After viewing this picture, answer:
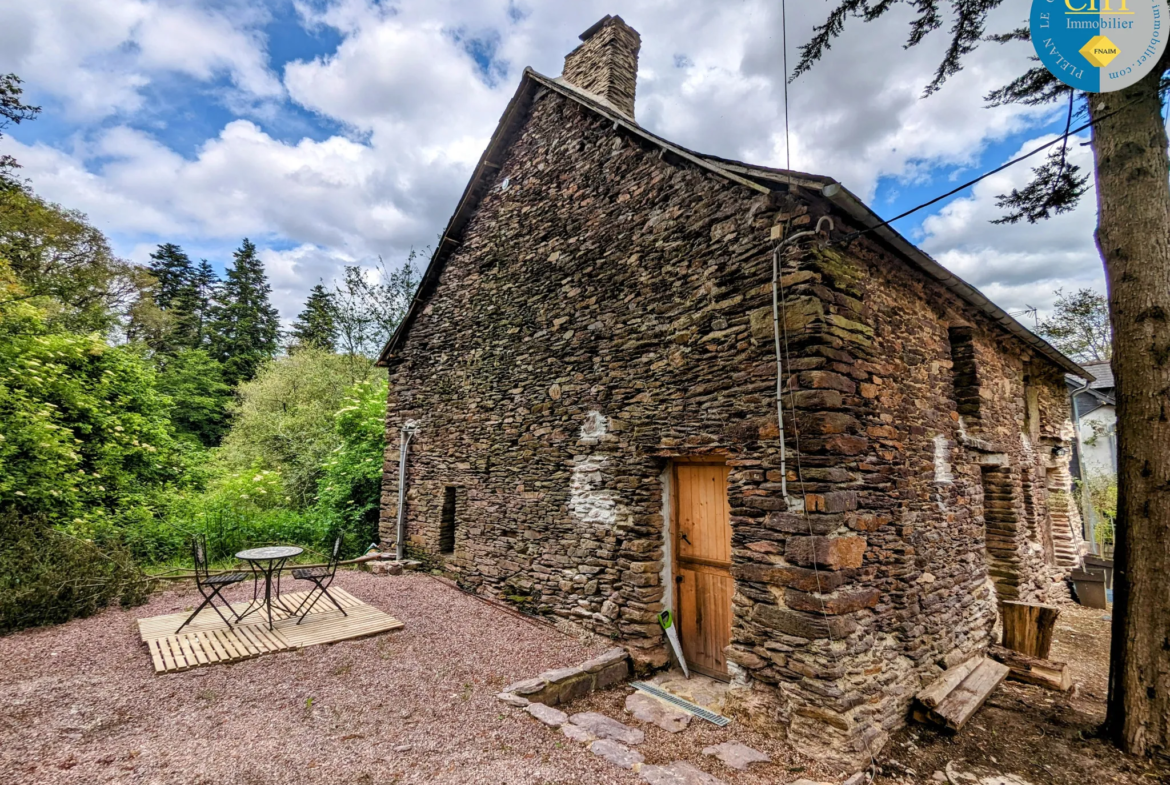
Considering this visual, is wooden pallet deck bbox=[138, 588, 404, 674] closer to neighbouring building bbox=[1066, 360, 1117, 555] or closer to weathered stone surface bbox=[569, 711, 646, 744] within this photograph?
weathered stone surface bbox=[569, 711, 646, 744]

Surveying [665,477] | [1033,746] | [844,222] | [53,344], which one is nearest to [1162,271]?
[844,222]

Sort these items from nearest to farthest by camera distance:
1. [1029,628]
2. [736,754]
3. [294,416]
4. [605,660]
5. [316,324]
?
[736,754] → [605,660] → [1029,628] → [294,416] → [316,324]

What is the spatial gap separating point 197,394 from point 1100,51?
27.8m

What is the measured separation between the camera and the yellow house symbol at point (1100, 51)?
3805 mm

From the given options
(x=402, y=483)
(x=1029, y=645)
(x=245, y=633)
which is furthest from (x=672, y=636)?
(x=402, y=483)

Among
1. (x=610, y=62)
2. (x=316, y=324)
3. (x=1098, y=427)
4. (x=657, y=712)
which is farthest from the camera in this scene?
(x=316, y=324)

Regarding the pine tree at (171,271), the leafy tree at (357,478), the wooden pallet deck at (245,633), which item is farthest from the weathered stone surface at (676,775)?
the pine tree at (171,271)

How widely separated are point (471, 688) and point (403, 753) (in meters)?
1.09

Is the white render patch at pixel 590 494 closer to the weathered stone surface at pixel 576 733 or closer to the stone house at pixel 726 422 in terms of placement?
the stone house at pixel 726 422

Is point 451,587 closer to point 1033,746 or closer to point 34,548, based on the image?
point 34,548

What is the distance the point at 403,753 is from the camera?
351 cm

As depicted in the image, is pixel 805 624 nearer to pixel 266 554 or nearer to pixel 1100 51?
pixel 1100 51

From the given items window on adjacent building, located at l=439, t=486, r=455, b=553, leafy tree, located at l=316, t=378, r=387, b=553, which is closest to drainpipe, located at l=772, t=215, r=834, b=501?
window on adjacent building, located at l=439, t=486, r=455, b=553

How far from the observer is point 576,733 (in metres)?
3.82
